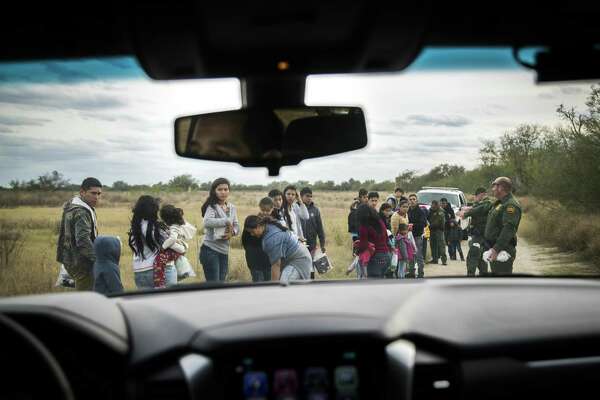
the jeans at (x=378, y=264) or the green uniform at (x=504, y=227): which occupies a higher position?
the green uniform at (x=504, y=227)

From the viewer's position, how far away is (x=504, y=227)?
737 centimetres

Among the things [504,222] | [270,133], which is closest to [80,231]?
[270,133]

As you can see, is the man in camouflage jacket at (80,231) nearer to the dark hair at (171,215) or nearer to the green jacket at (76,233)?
the green jacket at (76,233)

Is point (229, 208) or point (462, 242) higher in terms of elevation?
point (229, 208)

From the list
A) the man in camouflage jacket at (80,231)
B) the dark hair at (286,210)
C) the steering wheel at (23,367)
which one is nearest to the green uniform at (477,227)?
the dark hair at (286,210)

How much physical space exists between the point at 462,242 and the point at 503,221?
362 centimetres

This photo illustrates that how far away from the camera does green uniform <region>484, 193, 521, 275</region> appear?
730 centimetres

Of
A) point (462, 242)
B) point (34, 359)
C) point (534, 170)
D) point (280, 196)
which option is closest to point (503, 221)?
point (280, 196)

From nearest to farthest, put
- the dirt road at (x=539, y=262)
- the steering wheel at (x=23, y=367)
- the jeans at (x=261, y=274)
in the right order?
the steering wheel at (x=23, y=367) → the jeans at (x=261, y=274) → the dirt road at (x=539, y=262)

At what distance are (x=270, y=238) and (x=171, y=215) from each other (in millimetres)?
1083

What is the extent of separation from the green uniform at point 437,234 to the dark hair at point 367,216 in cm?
247

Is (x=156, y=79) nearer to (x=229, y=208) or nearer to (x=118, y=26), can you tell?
(x=118, y=26)

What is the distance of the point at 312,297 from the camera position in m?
2.71

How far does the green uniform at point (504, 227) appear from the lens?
7.30 m
